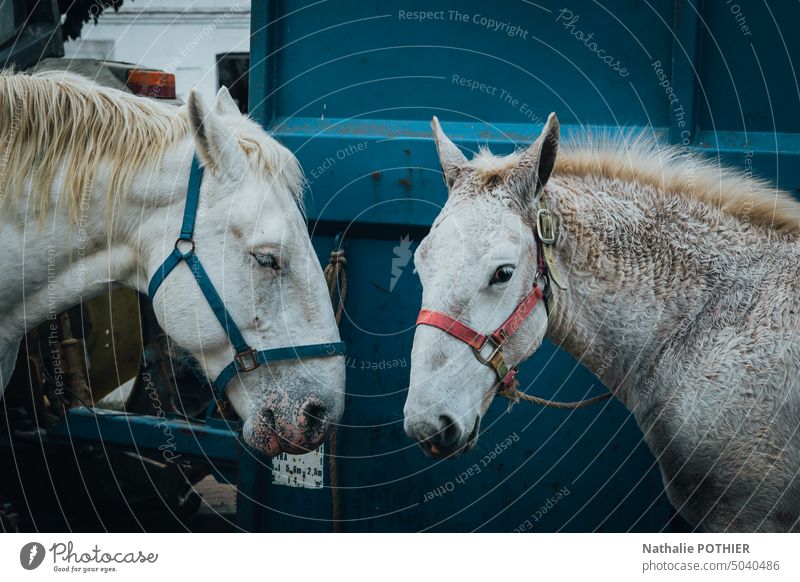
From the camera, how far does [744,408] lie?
2.88 metres

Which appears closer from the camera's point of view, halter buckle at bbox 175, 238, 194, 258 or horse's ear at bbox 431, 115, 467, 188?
horse's ear at bbox 431, 115, 467, 188

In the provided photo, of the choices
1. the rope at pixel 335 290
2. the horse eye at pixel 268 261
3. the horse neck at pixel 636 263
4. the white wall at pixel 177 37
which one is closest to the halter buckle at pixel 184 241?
the horse eye at pixel 268 261

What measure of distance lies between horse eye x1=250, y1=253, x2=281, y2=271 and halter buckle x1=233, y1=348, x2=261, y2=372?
336 mm

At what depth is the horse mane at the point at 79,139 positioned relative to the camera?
338 cm

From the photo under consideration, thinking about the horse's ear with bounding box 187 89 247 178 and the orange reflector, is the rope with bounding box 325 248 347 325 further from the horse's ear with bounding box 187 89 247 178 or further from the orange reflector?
the orange reflector

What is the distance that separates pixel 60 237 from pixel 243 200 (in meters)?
0.77

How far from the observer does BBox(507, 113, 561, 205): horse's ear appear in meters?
2.94

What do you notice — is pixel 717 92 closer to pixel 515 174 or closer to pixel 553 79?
pixel 553 79

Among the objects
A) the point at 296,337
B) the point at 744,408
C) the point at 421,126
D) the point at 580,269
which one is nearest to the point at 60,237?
the point at 296,337

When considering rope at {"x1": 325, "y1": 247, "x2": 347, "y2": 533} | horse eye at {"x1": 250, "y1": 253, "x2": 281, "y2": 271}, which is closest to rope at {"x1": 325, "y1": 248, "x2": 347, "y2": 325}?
rope at {"x1": 325, "y1": 247, "x2": 347, "y2": 533}

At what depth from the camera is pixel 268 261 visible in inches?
131

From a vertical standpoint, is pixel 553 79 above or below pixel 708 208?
above

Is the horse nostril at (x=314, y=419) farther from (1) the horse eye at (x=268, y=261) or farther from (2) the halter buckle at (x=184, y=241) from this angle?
(2) the halter buckle at (x=184, y=241)

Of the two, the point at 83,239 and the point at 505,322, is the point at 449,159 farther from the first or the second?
the point at 83,239
